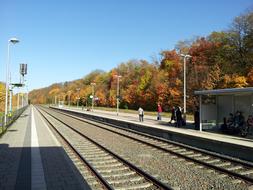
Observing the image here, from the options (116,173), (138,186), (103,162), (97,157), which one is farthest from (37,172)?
(97,157)

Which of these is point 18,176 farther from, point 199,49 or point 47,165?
point 199,49

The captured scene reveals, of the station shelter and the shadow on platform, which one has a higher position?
the station shelter

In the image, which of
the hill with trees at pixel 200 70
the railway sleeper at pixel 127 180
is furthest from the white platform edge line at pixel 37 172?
the hill with trees at pixel 200 70

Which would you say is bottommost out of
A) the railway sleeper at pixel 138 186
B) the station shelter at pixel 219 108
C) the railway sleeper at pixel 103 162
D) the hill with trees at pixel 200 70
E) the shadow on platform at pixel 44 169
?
the railway sleeper at pixel 138 186

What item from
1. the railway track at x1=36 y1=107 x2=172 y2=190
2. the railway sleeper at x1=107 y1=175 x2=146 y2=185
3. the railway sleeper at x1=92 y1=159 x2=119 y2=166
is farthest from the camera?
the railway sleeper at x1=92 y1=159 x2=119 y2=166

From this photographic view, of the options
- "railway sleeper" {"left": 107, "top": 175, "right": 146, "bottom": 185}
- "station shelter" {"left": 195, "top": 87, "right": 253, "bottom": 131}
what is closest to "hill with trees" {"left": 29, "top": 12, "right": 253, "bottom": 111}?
"station shelter" {"left": 195, "top": 87, "right": 253, "bottom": 131}

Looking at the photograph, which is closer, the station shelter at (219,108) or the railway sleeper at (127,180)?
the railway sleeper at (127,180)

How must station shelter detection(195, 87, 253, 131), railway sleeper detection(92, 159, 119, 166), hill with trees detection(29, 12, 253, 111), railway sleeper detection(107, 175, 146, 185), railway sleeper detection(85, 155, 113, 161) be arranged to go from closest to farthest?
railway sleeper detection(107, 175, 146, 185) < railway sleeper detection(92, 159, 119, 166) < railway sleeper detection(85, 155, 113, 161) < station shelter detection(195, 87, 253, 131) < hill with trees detection(29, 12, 253, 111)

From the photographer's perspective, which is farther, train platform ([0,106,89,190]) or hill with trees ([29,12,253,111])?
hill with trees ([29,12,253,111])

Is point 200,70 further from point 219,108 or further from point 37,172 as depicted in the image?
point 37,172

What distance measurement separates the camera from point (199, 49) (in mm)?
57656

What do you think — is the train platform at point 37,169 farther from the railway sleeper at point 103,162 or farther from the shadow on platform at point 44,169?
the railway sleeper at point 103,162

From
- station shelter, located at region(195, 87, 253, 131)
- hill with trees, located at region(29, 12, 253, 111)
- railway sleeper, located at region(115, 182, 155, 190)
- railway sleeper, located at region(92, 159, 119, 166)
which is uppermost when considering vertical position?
hill with trees, located at region(29, 12, 253, 111)

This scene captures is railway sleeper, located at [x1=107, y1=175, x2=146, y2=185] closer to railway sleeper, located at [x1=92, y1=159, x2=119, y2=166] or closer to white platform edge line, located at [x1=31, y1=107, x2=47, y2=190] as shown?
white platform edge line, located at [x1=31, y1=107, x2=47, y2=190]
